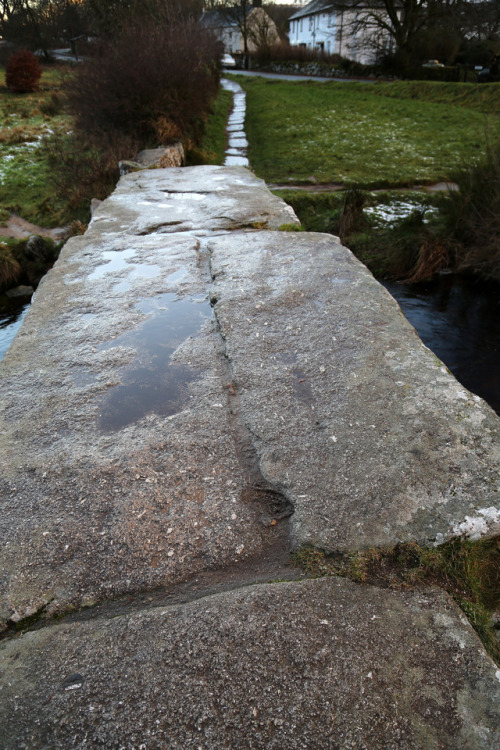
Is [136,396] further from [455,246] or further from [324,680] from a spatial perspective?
[455,246]

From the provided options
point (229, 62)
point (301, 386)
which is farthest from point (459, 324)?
point (229, 62)

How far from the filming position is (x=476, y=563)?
1618 millimetres

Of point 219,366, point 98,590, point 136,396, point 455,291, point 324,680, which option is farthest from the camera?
point 455,291

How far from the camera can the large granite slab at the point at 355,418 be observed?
5.59ft

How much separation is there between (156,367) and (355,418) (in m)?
1.12

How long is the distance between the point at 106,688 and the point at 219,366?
5.16 feet

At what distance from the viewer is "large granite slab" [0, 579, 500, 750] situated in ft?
3.84

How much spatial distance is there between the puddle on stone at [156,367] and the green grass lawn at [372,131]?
17.9 feet

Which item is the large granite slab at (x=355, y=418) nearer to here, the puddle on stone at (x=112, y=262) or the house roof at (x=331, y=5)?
the puddle on stone at (x=112, y=262)

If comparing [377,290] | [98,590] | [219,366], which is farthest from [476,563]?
[377,290]

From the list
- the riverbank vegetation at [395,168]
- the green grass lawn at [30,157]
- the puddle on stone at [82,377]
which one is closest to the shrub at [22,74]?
the green grass lawn at [30,157]

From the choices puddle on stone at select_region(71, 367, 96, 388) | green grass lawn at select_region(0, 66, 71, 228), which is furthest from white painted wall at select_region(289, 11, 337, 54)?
puddle on stone at select_region(71, 367, 96, 388)

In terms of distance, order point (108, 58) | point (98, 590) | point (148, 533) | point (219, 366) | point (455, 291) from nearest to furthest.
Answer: point (98, 590) < point (148, 533) < point (219, 366) < point (455, 291) < point (108, 58)

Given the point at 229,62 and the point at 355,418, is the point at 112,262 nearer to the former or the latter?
the point at 355,418
